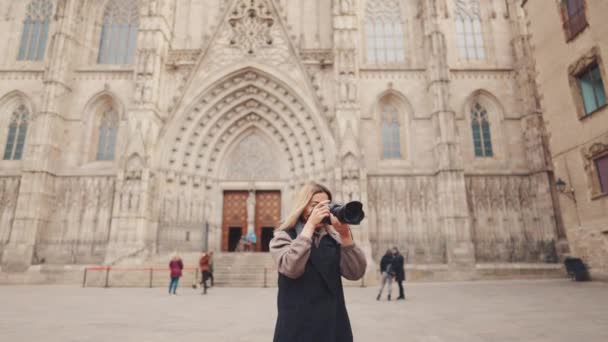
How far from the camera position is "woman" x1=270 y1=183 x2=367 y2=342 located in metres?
1.96

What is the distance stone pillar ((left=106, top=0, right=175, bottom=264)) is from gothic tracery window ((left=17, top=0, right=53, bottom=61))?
7.35m

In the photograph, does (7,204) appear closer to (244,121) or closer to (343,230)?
(244,121)

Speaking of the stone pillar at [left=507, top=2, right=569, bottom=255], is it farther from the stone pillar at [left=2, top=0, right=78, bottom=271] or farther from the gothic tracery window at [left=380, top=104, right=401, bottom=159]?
the stone pillar at [left=2, top=0, right=78, bottom=271]

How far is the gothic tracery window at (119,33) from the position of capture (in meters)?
22.0

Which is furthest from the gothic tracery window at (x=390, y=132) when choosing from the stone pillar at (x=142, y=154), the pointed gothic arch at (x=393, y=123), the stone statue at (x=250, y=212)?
the stone pillar at (x=142, y=154)

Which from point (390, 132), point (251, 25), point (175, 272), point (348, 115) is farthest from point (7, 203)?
point (390, 132)

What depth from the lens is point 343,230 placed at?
212cm

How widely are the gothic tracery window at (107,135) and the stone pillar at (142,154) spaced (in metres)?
3.41

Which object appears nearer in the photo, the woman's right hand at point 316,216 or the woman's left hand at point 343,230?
the woman's right hand at point 316,216

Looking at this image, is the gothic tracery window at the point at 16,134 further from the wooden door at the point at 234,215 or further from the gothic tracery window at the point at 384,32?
the gothic tracery window at the point at 384,32

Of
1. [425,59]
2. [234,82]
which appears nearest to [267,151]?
[234,82]

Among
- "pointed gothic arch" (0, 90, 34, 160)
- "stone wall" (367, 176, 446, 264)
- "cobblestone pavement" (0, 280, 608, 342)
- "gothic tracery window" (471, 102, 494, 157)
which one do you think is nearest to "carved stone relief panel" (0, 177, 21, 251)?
"pointed gothic arch" (0, 90, 34, 160)

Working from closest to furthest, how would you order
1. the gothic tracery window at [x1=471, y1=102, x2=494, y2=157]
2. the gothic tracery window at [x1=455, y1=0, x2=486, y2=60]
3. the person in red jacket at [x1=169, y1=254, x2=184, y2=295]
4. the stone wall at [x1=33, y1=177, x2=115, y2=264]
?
the person in red jacket at [x1=169, y1=254, x2=184, y2=295] → the stone wall at [x1=33, y1=177, x2=115, y2=264] → the gothic tracery window at [x1=471, y1=102, x2=494, y2=157] → the gothic tracery window at [x1=455, y1=0, x2=486, y2=60]

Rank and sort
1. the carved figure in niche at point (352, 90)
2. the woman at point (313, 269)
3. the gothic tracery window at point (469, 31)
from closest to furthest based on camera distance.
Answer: the woman at point (313, 269) < the carved figure in niche at point (352, 90) < the gothic tracery window at point (469, 31)
